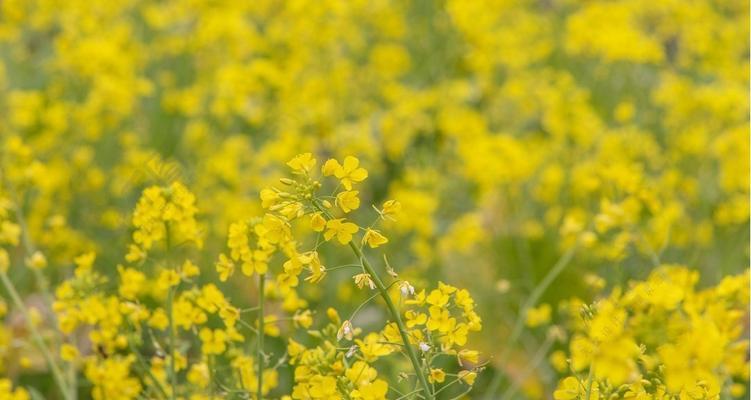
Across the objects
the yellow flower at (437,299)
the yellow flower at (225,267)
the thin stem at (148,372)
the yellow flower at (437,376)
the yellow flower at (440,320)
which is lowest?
the thin stem at (148,372)

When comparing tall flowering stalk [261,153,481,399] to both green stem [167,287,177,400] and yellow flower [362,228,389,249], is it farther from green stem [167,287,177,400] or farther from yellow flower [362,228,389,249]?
green stem [167,287,177,400]

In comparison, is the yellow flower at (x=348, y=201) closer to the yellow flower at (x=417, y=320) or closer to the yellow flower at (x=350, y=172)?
the yellow flower at (x=350, y=172)

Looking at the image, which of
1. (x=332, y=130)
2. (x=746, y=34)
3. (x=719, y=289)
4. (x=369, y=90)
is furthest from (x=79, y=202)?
(x=746, y=34)

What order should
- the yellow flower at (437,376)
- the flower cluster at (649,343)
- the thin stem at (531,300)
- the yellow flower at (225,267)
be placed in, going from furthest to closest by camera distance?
the thin stem at (531,300), the yellow flower at (225,267), the yellow flower at (437,376), the flower cluster at (649,343)

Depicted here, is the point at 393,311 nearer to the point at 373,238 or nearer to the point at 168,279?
the point at 373,238

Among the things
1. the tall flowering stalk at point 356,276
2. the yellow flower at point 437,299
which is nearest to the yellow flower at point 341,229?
the tall flowering stalk at point 356,276

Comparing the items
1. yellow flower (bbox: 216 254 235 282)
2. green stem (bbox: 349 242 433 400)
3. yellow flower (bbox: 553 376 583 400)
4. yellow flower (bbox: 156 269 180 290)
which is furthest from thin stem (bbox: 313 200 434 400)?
yellow flower (bbox: 156 269 180 290)

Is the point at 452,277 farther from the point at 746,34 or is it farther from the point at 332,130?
the point at 746,34
